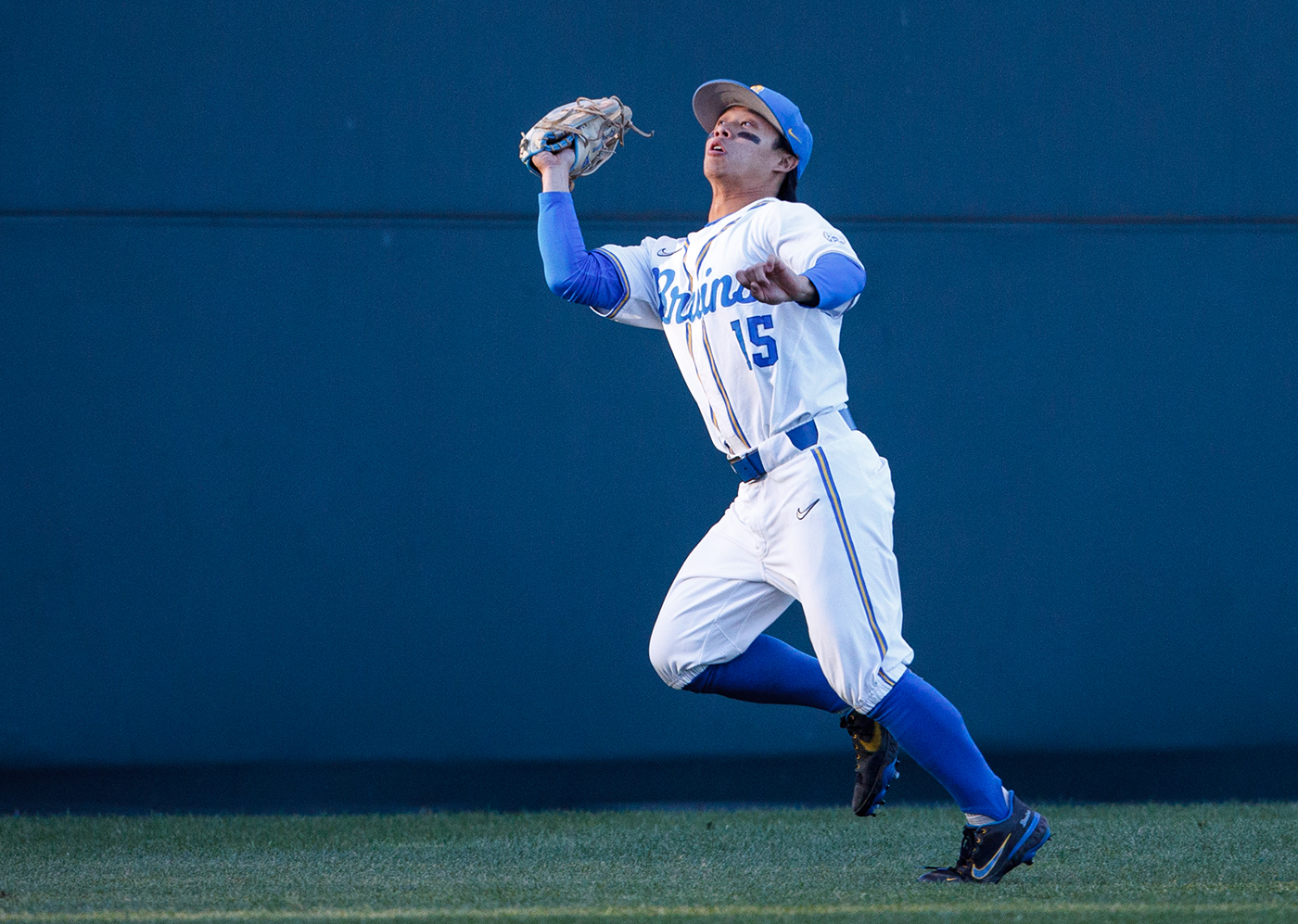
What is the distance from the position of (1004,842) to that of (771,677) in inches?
25.1

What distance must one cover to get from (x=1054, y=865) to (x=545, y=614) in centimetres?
196

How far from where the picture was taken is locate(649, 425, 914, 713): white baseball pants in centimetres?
305

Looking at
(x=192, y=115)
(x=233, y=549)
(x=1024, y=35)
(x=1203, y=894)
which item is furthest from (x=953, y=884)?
(x=192, y=115)

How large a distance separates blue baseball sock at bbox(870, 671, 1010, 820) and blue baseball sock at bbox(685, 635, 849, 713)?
0.81 feet

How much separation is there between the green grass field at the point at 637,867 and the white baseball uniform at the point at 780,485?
1.66 ft

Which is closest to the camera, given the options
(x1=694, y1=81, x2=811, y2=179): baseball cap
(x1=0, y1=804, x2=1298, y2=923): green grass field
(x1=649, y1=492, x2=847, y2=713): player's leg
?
(x1=0, y1=804, x2=1298, y2=923): green grass field

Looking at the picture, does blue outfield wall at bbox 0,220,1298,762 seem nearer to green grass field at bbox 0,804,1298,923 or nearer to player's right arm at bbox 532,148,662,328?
green grass field at bbox 0,804,1298,923

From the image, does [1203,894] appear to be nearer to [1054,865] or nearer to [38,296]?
[1054,865]

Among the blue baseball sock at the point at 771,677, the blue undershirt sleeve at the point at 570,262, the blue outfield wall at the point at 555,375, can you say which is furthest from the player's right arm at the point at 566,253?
the blue outfield wall at the point at 555,375

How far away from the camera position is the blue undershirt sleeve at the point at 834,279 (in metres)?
2.92

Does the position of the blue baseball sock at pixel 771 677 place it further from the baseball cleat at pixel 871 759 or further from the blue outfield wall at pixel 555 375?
the blue outfield wall at pixel 555 375

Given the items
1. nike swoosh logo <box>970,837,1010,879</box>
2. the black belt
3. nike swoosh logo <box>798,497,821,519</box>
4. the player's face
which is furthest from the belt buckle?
nike swoosh logo <box>970,837,1010,879</box>

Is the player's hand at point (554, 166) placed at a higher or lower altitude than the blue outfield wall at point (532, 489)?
higher

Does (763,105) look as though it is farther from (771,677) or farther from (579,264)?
(771,677)
